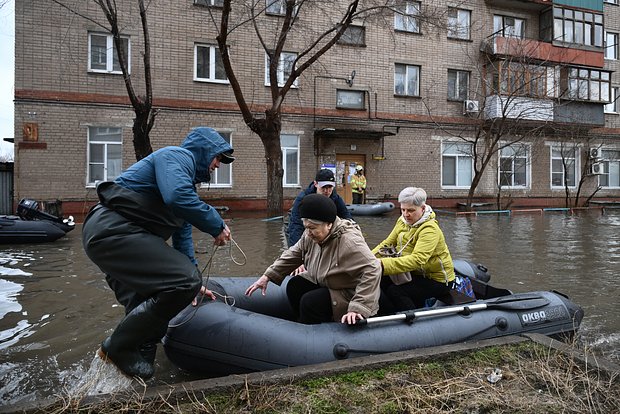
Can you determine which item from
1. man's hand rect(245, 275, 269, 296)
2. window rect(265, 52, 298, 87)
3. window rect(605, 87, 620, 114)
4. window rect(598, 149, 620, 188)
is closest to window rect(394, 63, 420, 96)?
window rect(265, 52, 298, 87)

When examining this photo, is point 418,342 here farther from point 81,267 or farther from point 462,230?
point 462,230

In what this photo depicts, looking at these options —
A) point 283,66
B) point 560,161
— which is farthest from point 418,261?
point 560,161

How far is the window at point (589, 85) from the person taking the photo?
20953 millimetres

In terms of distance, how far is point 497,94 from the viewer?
1891cm

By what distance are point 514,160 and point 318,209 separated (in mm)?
19747

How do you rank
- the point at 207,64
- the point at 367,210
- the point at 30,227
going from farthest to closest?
the point at 207,64
the point at 367,210
the point at 30,227

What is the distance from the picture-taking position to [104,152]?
15.7 meters

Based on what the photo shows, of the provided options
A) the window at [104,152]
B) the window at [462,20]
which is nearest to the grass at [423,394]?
the window at [104,152]

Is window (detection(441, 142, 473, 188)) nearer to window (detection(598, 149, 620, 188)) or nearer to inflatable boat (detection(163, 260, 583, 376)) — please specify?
window (detection(598, 149, 620, 188))

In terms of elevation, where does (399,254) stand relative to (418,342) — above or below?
above

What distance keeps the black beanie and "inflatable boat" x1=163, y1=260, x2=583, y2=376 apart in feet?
2.57

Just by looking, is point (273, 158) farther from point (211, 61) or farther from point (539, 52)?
point (539, 52)

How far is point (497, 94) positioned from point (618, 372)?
698 inches

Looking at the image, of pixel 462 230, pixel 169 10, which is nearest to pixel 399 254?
pixel 462 230
